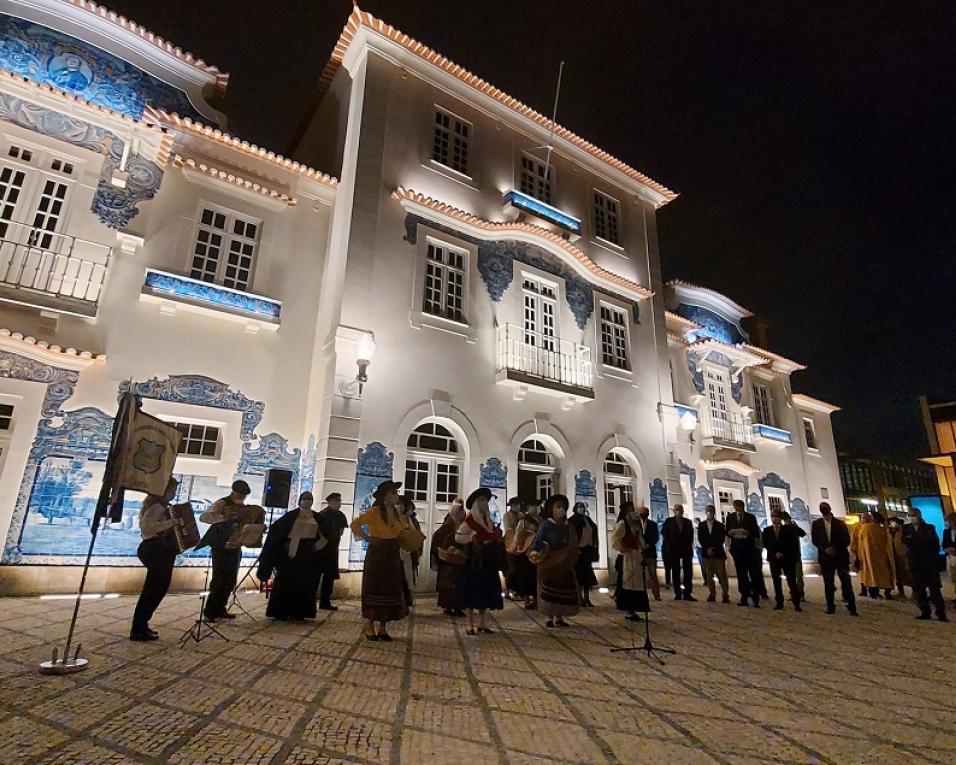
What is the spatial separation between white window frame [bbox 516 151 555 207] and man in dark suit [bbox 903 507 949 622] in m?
11.1

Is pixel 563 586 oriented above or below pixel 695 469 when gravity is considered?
below

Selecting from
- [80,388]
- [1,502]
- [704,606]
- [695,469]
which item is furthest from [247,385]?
[695,469]

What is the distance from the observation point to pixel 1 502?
7.82m

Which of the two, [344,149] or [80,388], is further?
[344,149]

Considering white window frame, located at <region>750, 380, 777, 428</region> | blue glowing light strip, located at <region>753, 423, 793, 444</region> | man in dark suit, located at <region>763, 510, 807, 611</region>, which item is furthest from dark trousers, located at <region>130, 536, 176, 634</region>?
white window frame, located at <region>750, 380, 777, 428</region>

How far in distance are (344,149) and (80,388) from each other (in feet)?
25.0

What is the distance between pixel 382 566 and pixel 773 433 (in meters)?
18.2

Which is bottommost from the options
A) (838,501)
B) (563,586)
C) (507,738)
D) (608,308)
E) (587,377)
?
(507,738)

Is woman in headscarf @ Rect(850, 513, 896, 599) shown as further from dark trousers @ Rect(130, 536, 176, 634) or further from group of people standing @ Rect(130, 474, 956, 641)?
dark trousers @ Rect(130, 536, 176, 634)

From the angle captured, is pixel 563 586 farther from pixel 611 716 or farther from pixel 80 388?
pixel 80 388

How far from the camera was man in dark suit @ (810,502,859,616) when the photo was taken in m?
8.90

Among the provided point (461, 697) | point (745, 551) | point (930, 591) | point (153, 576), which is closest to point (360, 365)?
point (153, 576)

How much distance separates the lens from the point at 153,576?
18.3ft

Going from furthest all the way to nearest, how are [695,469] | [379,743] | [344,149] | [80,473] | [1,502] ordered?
[695,469] < [344,149] < [80,473] < [1,502] < [379,743]
